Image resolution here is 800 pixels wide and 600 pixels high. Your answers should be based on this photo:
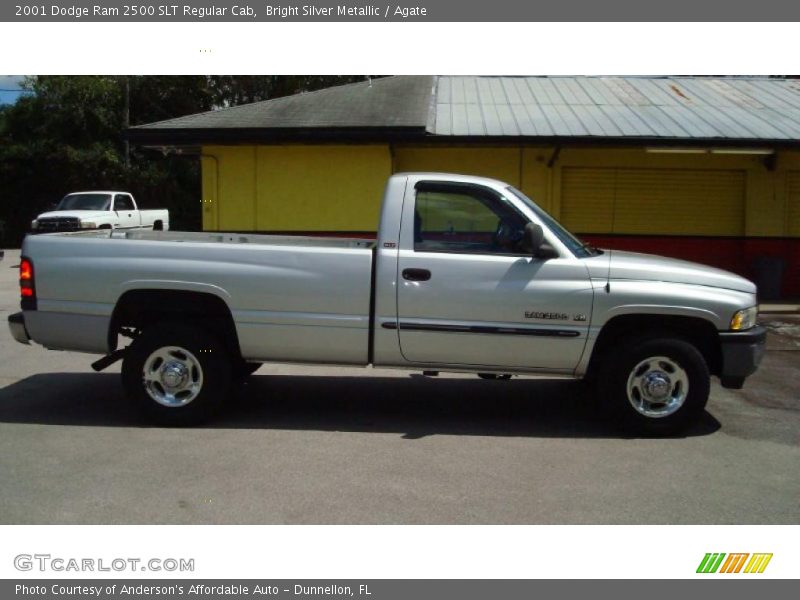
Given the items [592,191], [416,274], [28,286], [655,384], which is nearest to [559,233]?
[416,274]

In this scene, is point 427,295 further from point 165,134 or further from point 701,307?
point 165,134

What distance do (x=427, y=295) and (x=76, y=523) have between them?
2.95 meters

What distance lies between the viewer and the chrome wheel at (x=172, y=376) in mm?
6418

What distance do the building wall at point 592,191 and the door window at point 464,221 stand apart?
8.25 metres

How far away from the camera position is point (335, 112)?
14914 millimetres

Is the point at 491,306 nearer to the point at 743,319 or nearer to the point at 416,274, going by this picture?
the point at 416,274

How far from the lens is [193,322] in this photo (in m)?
6.50

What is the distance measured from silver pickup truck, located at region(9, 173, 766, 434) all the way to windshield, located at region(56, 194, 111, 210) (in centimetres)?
1771

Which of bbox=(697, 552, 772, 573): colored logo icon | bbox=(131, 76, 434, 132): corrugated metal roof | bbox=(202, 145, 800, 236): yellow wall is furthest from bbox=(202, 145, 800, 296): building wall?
bbox=(697, 552, 772, 573): colored logo icon

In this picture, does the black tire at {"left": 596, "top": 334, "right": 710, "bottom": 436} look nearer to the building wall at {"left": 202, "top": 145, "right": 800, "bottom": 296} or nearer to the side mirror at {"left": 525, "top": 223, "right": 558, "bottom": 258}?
the side mirror at {"left": 525, "top": 223, "right": 558, "bottom": 258}

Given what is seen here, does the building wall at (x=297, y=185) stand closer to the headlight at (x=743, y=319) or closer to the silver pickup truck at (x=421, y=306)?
the silver pickup truck at (x=421, y=306)

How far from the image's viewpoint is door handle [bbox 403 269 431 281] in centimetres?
617

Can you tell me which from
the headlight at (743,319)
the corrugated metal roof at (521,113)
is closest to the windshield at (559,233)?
the headlight at (743,319)

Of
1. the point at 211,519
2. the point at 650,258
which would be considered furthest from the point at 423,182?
the point at 211,519
